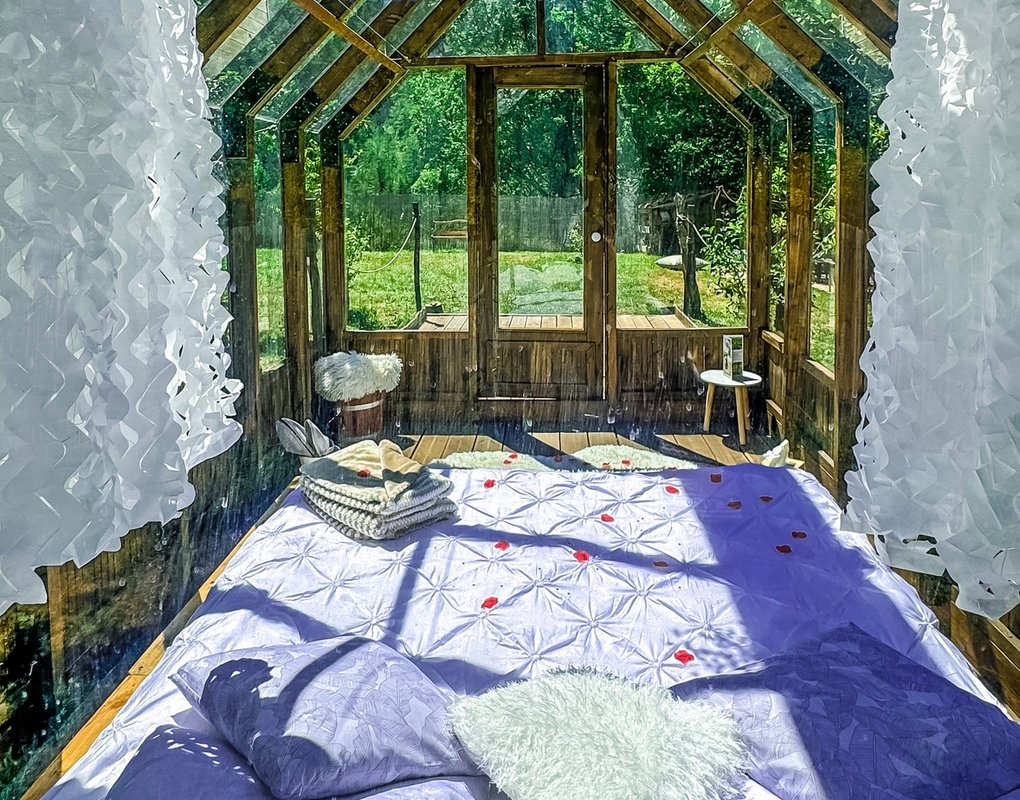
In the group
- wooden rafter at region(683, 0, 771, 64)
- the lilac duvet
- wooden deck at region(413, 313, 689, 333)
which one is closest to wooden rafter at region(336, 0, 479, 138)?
wooden deck at region(413, 313, 689, 333)

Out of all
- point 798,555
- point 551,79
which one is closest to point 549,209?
point 551,79

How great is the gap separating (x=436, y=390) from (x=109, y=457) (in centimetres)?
416

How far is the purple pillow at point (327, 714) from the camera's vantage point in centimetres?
137

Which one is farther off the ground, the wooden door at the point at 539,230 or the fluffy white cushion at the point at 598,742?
the wooden door at the point at 539,230

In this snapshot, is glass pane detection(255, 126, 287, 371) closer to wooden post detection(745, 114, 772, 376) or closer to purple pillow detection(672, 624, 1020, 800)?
wooden post detection(745, 114, 772, 376)

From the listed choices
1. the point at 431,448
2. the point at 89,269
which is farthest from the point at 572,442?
the point at 89,269

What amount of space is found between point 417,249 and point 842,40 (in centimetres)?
255

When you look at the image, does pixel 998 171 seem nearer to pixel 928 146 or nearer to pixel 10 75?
pixel 928 146

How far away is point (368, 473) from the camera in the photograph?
8.91ft

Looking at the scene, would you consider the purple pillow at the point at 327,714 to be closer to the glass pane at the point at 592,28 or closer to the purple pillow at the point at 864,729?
the purple pillow at the point at 864,729

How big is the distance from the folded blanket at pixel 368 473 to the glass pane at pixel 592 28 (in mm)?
2951

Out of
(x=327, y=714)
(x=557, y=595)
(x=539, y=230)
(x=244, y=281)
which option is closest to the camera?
(x=327, y=714)

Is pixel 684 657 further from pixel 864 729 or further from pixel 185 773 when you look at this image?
pixel 185 773

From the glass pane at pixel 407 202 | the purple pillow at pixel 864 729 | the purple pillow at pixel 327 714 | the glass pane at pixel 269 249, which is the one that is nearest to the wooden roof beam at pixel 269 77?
the glass pane at pixel 269 249
